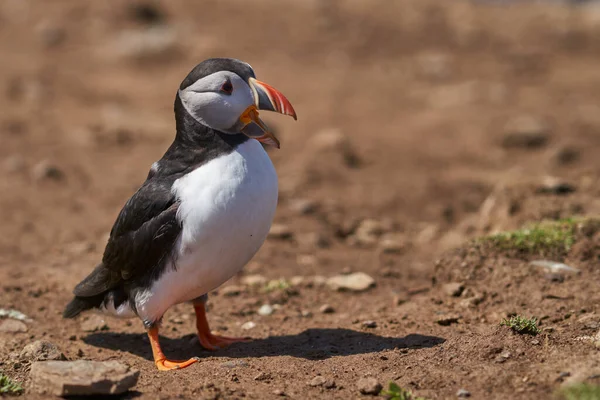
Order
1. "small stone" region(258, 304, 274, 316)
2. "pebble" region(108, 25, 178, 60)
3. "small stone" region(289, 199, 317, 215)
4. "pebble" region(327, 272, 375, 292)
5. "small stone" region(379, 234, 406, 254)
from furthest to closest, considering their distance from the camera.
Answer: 1. "pebble" region(108, 25, 178, 60)
2. "small stone" region(289, 199, 317, 215)
3. "small stone" region(379, 234, 406, 254)
4. "pebble" region(327, 272, 375, 292)
5. "small stone" region(258, 304, 274, 316)

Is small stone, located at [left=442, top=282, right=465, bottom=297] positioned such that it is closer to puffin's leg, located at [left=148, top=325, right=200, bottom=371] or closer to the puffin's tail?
puffin's leg, located at [left=148, top=325, right=200, bottom=371]

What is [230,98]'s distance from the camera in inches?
218

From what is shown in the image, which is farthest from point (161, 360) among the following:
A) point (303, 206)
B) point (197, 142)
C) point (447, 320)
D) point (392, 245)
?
point (303, 206)

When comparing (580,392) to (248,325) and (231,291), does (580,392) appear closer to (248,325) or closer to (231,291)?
(248,325)

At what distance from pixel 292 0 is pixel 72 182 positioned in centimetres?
962

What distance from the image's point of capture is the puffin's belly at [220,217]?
5.38 metres

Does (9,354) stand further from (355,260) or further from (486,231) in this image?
(486,231)

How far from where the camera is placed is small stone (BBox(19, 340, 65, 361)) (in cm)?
570

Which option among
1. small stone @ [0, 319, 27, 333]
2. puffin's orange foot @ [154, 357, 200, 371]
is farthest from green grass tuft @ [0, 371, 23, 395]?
small stone @ [0, 319, 27, 333]

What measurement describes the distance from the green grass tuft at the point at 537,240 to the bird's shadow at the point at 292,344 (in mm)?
1454

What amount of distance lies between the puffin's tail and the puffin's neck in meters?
1.28

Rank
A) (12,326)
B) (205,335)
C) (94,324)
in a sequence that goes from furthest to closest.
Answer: (94,324) < (12,326) < (205,335)

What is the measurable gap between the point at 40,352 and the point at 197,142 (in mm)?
1752

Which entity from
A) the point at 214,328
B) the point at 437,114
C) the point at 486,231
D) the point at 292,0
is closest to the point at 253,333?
the point at 214,328
